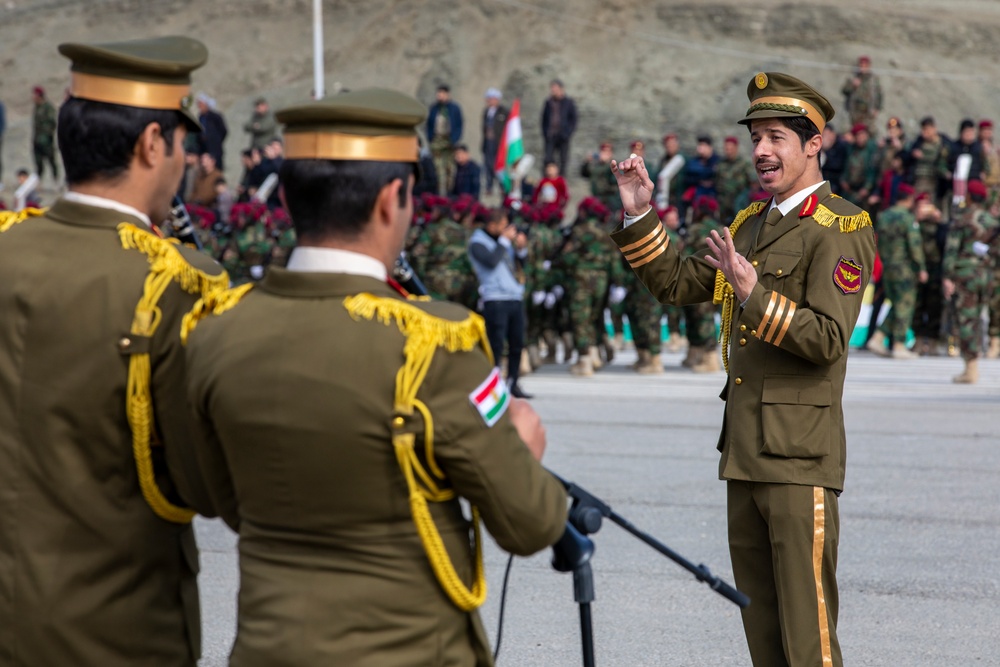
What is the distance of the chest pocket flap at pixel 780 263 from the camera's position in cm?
414

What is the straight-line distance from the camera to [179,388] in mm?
2775

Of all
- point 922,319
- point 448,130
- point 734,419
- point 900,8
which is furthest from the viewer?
point 900,8

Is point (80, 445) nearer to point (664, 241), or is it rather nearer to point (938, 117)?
point (664, 241)

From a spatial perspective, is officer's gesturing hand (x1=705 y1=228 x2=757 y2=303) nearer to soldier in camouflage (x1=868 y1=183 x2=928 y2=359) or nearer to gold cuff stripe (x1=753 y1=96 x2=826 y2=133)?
gold cuff stripe (x1=753 y1=96 x2=826 y2=133)

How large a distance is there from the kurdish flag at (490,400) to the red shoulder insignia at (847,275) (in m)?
1.90

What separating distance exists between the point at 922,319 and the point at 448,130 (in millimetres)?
13254

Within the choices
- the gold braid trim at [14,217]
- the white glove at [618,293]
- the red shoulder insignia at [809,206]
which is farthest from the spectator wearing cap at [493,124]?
the gold braid trim at [14,217]

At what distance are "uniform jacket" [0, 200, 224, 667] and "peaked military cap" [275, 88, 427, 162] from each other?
21.5 inches

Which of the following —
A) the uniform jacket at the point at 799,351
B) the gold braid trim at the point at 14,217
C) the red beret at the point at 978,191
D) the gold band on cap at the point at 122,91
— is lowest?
the red beret at the point at 978,191

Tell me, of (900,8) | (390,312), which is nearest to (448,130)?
(900,8)

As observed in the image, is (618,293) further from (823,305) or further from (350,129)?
(350,129)

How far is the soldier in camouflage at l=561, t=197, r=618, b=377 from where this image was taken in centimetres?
1567

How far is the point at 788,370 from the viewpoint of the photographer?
412 cm

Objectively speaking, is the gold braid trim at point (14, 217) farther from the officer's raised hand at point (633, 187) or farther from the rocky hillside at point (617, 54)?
the rocky hillside at point (617, 54)
